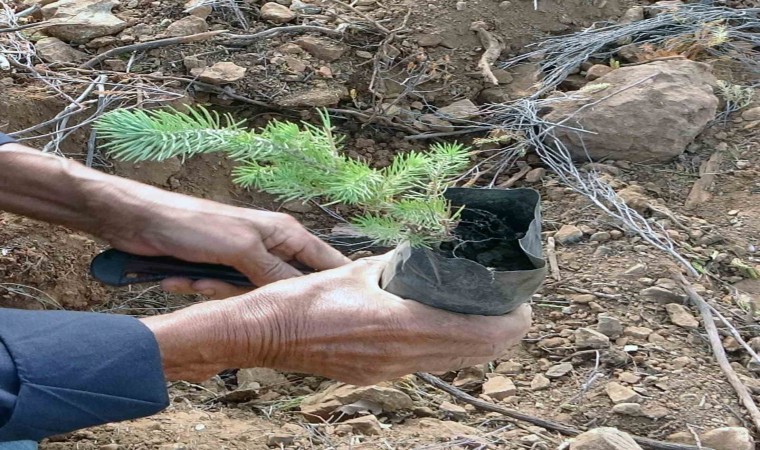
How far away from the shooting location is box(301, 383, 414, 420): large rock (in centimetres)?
217

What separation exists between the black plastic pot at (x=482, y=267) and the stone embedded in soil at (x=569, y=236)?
3.67 feet

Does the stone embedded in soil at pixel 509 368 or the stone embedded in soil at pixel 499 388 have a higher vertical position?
the stone embedded in soil at pixel 499 388

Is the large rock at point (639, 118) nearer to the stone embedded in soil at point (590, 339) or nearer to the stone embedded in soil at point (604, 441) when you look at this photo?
the stone embedded in soil at point (590, 339)

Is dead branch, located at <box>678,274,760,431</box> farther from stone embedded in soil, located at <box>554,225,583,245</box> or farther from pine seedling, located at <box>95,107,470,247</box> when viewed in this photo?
pine seedling, located at <box>95,107,470,247</box>

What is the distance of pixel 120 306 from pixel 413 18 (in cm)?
145

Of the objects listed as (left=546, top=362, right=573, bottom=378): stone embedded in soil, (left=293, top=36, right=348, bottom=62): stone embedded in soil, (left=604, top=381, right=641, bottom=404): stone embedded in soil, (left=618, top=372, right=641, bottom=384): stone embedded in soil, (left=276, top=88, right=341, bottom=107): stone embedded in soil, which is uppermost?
(left=293, top=36, right=348, bottom=62): stone embedded in soil

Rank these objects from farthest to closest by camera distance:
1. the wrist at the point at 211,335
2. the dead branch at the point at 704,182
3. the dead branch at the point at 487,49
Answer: the dead branch at the point at 487,49 → the dead branch at the point at 704,182 → the wrist at the point at 211,335

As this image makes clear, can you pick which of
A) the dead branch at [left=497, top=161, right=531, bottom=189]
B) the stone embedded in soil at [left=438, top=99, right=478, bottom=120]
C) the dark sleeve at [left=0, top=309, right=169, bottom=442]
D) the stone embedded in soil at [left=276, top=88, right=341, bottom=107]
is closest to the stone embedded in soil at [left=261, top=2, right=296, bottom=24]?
the stone embedded in soil at [left=276, top=88, right=341, bottom=107]

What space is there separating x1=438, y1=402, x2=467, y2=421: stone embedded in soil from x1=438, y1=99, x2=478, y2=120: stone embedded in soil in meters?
1.18

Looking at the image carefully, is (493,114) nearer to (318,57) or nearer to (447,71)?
(447,71)

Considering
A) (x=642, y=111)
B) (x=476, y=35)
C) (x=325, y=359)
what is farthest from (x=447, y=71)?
(x=325, y=359)

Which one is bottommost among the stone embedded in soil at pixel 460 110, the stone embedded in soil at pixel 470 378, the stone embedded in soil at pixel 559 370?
the stone embedded in soil at pixel 470 378

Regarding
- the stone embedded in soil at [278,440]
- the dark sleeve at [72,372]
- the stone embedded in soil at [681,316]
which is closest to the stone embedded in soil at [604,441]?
the stone embedded in soil at [681,316]

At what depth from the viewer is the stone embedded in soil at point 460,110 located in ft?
10.2
